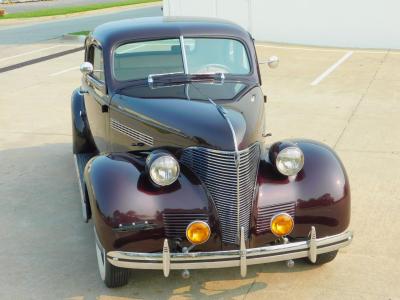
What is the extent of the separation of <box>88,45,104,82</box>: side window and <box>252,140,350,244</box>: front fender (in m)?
2.09

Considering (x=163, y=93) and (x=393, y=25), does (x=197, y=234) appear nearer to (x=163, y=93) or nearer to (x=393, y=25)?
(x=163, y=93)

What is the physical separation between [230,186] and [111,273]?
109 cm

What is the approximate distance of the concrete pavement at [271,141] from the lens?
4.61 meters

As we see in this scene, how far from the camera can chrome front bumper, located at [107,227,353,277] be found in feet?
13.4

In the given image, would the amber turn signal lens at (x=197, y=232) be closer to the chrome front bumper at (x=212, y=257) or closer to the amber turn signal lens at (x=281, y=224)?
the chrome front bumper at (x=212, y=257)

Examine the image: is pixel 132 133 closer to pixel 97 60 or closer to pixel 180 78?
pixel 180 78

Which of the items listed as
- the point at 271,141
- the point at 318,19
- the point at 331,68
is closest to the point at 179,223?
the point at 271,141

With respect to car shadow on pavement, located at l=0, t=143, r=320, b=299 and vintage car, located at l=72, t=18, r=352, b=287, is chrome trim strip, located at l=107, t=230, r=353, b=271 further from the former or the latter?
car shadow on pavement, located at l=0, t=143, r=320, b=299

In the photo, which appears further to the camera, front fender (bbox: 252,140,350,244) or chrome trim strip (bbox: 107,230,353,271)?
front fender (bbox: 252,140,350,244)

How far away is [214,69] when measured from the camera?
5.64 meters

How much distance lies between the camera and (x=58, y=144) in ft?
27.7

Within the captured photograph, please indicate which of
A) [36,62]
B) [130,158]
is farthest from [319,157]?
[36,62]

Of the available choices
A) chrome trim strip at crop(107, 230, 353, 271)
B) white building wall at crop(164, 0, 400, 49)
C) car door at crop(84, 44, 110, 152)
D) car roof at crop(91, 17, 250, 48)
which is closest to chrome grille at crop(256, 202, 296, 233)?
chrome trim strip at crop(107, 230, 353, 271)

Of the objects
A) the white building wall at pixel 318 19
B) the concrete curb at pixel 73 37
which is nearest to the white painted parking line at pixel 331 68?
the white building wall at pixel 318 19
